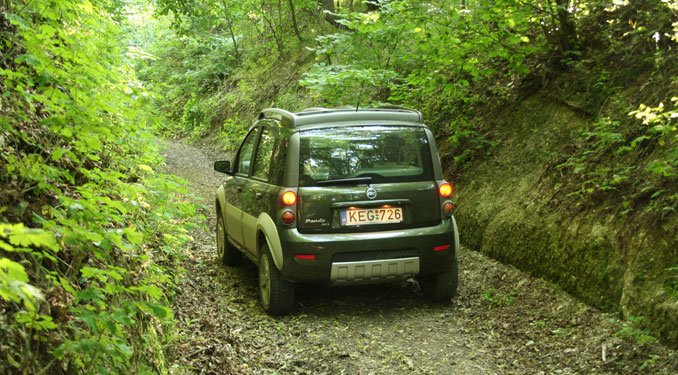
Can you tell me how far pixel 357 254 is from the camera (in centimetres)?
566

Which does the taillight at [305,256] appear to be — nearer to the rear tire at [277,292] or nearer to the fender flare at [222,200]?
the rear tire at [277,292]

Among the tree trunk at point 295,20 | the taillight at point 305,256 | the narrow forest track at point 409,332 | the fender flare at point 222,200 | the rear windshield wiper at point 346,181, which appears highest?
the tree trunk at point 295,20

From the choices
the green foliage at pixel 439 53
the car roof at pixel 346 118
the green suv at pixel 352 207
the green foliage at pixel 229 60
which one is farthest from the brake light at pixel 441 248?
the green foliage at pixel 229 60

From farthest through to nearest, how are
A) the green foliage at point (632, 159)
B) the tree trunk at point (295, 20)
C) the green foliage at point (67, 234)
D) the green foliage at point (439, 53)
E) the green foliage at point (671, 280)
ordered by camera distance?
1. the tree trunk at point (295, 20)
2. the green foliage at point (439, 53)
3. the green foliage at point (632, 159)
4. the green foliage at point (671, 280)
5. the green foliage at point (67, 234)

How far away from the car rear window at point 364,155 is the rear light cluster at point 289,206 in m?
0.15

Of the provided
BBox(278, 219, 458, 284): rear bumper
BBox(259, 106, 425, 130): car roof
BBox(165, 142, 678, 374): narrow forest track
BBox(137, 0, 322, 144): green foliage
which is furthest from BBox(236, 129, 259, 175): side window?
BBox(137, 0, 322, 144): green foliage

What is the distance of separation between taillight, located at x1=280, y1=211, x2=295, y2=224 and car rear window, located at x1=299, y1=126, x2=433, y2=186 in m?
0.31

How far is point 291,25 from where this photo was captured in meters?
23.0

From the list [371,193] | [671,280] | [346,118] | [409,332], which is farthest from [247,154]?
[671,280]

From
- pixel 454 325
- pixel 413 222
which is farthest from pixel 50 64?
pixel 454 325

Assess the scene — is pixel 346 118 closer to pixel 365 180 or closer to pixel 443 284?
pixel 365 180

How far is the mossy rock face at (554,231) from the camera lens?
4.95 metres

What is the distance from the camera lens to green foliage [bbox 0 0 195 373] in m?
2.73

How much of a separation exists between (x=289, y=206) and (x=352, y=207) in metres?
0.59
